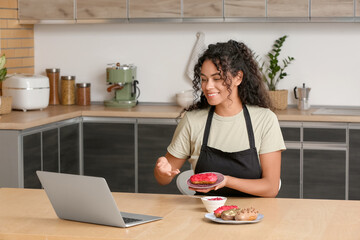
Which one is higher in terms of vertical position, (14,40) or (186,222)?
(14,40)

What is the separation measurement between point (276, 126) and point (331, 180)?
6.61 feet

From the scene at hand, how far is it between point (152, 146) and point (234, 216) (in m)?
2.81

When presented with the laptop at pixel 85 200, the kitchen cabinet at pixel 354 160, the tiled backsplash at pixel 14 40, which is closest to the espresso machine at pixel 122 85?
the tiled backsplash at pixel 14 40

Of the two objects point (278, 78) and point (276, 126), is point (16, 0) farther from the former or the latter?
point (276, 126)

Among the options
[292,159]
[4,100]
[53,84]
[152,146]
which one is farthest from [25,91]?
[292,159]

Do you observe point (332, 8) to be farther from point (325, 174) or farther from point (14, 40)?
point (14, 40)

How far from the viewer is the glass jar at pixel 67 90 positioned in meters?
5.54

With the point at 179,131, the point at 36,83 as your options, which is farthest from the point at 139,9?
the point at 179,131

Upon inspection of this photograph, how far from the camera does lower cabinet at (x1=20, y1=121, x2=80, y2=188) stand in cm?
429

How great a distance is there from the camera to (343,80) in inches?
206

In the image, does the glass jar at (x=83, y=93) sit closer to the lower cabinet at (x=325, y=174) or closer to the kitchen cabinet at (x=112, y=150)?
the kitchen cabinet at (x=112, y=150)

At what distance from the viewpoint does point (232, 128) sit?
286cm

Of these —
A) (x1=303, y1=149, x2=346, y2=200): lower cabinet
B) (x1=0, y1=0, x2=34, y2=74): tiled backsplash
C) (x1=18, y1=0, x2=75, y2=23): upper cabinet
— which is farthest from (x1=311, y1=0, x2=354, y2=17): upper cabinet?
(x1=0, y1=0, x2=34, y2=74): tiled backsplash

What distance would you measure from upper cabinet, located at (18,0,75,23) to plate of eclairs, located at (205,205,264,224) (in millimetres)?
3473
